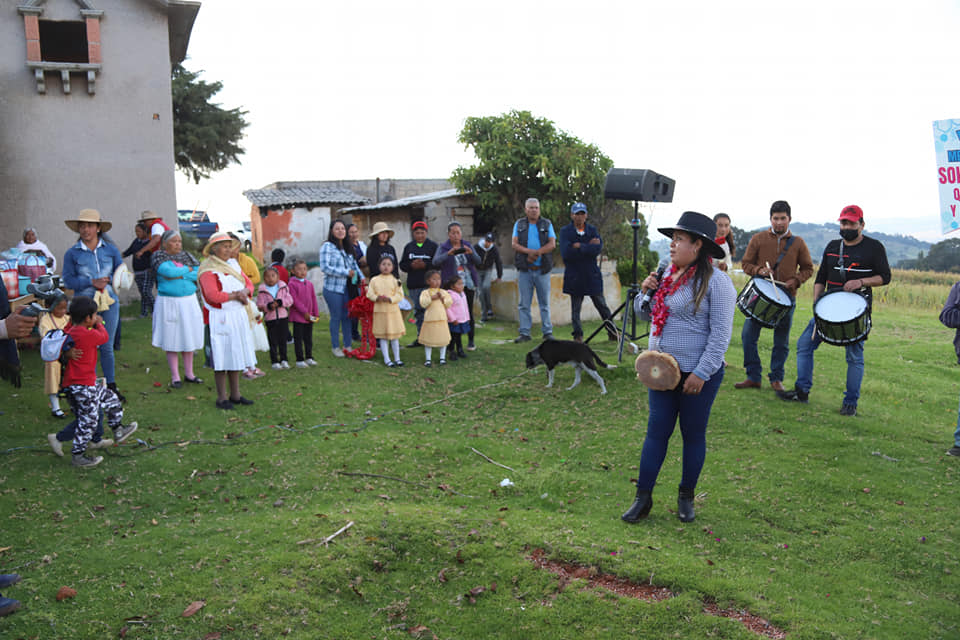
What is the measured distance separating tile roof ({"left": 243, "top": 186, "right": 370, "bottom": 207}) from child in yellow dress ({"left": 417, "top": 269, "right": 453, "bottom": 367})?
40.7ft

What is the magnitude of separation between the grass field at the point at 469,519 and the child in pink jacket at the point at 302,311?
4.94ft

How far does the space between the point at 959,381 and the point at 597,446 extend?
6.38 meters

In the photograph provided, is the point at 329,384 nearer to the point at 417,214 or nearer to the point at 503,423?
the point at 503,423

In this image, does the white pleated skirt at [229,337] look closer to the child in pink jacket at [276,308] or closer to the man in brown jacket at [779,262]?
the child in pink jacket at [276,308]

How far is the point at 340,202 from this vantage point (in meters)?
22.2

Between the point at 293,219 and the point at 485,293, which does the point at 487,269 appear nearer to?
the point at 485,293

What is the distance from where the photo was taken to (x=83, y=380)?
5941mm

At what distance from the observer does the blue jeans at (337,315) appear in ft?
34.1

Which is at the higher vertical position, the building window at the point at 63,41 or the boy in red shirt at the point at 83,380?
the building window at the point at 63,41

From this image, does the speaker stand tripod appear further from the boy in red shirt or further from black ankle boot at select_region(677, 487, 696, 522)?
the boy in red shirt

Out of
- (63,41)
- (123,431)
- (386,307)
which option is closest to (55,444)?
(123,431)

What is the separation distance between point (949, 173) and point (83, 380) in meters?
7.81

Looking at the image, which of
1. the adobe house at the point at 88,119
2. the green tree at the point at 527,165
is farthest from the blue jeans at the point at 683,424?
the adobe house at the point at 88,119

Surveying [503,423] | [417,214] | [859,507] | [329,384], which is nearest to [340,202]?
[417,214]
